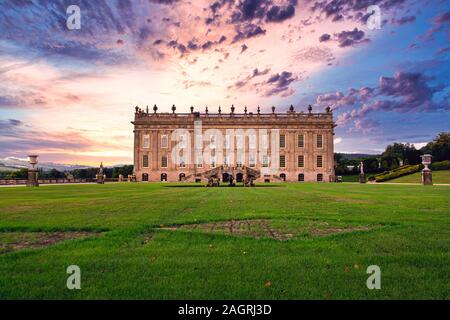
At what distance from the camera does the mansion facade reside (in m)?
66.8

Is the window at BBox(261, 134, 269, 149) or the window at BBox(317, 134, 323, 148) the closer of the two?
the window at BBox(317, 134, 323, 148)

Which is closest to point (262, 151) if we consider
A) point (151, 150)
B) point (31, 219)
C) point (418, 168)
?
point (151, 150)

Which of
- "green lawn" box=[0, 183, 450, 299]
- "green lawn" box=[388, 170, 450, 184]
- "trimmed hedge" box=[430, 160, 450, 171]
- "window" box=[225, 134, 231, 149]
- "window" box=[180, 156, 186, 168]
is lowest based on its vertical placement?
"green lawn" box=[0, 183, 450, 299]

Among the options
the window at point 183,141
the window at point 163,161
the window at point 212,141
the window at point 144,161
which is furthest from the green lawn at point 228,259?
the window at point 144,161

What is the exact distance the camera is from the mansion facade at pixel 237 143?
6681 cm

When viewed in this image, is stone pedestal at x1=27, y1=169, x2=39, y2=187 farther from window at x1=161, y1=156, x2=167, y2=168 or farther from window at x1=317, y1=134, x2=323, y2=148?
window at x1=317, y1=134, x2=323, y2=148

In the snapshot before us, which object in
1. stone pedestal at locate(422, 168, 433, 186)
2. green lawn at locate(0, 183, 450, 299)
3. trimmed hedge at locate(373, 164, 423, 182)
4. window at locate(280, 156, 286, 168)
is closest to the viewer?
green lawn at locate(0, 183, 450, 299)

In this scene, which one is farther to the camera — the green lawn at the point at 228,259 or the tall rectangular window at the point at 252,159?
the tall rectangular window at the point at 252,159

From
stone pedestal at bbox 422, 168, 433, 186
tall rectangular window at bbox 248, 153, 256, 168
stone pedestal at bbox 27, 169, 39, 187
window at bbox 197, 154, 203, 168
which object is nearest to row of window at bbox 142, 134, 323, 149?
tall rectangular window at bbox 248, 153, 256, 168

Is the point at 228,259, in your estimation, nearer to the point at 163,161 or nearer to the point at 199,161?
the point at 199,161

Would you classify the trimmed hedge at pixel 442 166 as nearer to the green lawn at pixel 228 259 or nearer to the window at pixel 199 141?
the window at pixel 199 141

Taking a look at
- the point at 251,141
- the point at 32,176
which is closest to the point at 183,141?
the point at 251,141

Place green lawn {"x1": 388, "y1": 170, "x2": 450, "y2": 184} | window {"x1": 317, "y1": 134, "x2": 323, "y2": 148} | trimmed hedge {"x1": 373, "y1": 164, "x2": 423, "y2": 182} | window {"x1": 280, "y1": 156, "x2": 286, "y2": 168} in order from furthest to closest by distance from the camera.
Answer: window {"x1": 280, "y1": 156, "x2": 286, "y2": 168} < window {"x1": 317, "y1": 134, "x2": 323, "y2": 148} < trimmed hedge {"x1": 373, "y1": 164, "x2": 423, "y2": 182} < green lawn {"x1": 388, "y1": 170, "x2": 450, "y2": 184}

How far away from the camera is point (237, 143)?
6750 cm
